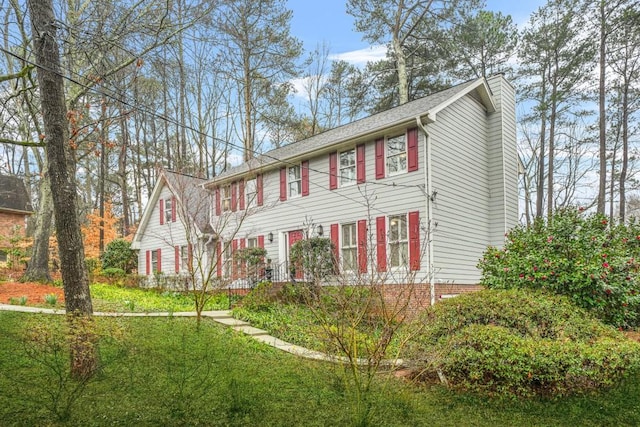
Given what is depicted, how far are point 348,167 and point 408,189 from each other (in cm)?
219

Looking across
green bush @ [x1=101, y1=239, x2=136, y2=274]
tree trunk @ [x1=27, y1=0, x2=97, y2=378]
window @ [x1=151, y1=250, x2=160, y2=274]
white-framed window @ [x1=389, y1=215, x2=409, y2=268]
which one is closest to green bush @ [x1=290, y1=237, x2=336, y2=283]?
white-framed window @ [x1=389, y1=215, x2=409, y2=268]

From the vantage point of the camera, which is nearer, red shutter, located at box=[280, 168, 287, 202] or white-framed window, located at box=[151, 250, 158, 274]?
red shutter, located at box=[280, 168, 287, 202]

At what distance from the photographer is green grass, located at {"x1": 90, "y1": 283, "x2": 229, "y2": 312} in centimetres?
990

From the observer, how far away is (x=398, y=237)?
34.9 ft

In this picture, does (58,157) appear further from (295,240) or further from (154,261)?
(154,261)

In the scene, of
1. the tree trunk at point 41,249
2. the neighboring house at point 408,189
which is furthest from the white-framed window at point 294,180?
the tree trunk at point 41,249

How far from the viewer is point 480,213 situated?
1238cm

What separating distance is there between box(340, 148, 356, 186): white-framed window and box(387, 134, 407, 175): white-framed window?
1.17 m

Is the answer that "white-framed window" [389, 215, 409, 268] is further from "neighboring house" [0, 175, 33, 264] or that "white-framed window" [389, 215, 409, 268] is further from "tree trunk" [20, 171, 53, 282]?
"neighboring house" [0, 175, 33, 264]

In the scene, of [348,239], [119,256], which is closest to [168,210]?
[119,256]

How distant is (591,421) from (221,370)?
4151 millimetres

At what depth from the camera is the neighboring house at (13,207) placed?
21.1 meters

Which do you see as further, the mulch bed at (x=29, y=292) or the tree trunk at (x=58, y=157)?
the mulch bed at (x=29, y=292)

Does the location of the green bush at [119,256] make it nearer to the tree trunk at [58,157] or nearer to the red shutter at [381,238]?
the red shutter at [381,238]
